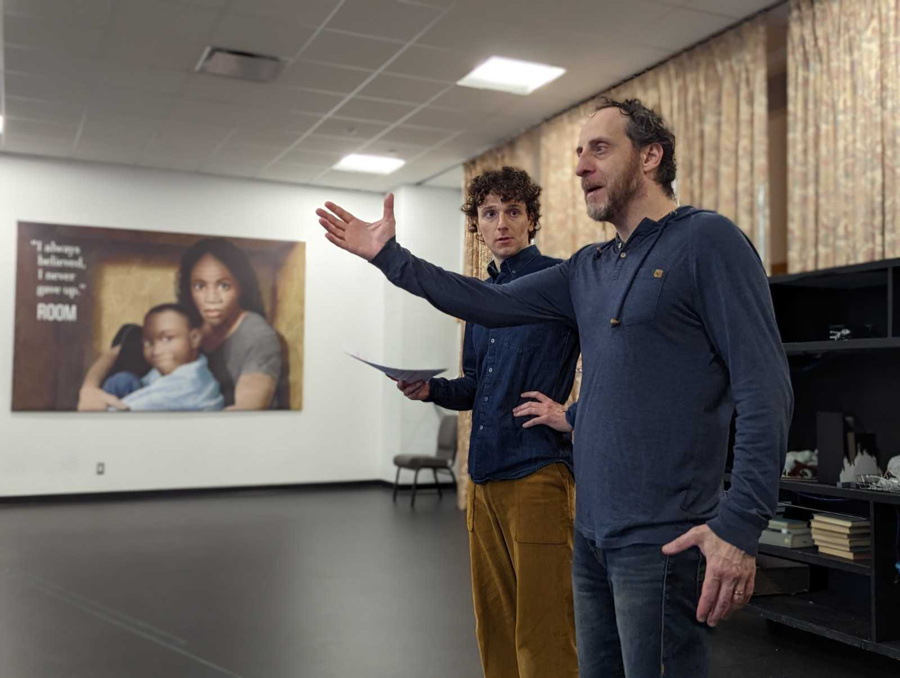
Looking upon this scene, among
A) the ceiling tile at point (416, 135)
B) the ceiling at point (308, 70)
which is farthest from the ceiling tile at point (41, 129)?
the ceiling tile at point (416, 135)

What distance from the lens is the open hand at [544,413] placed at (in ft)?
7.11

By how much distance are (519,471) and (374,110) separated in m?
5.26

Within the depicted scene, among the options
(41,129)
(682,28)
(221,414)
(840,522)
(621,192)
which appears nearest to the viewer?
(621,192)

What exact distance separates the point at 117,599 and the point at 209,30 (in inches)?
135

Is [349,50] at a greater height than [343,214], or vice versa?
[349,50]

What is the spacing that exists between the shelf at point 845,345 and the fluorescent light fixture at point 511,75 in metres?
2.87

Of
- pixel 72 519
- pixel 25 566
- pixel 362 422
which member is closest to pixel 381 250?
pixel 25 566

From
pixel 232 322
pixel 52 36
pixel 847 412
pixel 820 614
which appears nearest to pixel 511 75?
pixel 52 36

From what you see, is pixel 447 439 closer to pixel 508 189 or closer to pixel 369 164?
pixel 369 164

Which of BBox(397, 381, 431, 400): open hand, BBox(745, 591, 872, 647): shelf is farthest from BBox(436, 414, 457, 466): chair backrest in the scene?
BBox(397, 381, 431, 400): open hand

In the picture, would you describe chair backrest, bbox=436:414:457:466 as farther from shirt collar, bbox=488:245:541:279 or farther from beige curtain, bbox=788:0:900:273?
shirt collar, bbox=488:245:541:279

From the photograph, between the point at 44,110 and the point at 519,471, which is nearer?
the point at 519,471

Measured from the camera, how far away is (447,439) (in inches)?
363

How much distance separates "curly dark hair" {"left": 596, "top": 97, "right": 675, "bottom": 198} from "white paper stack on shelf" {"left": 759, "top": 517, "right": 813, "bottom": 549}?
284 centimetres
